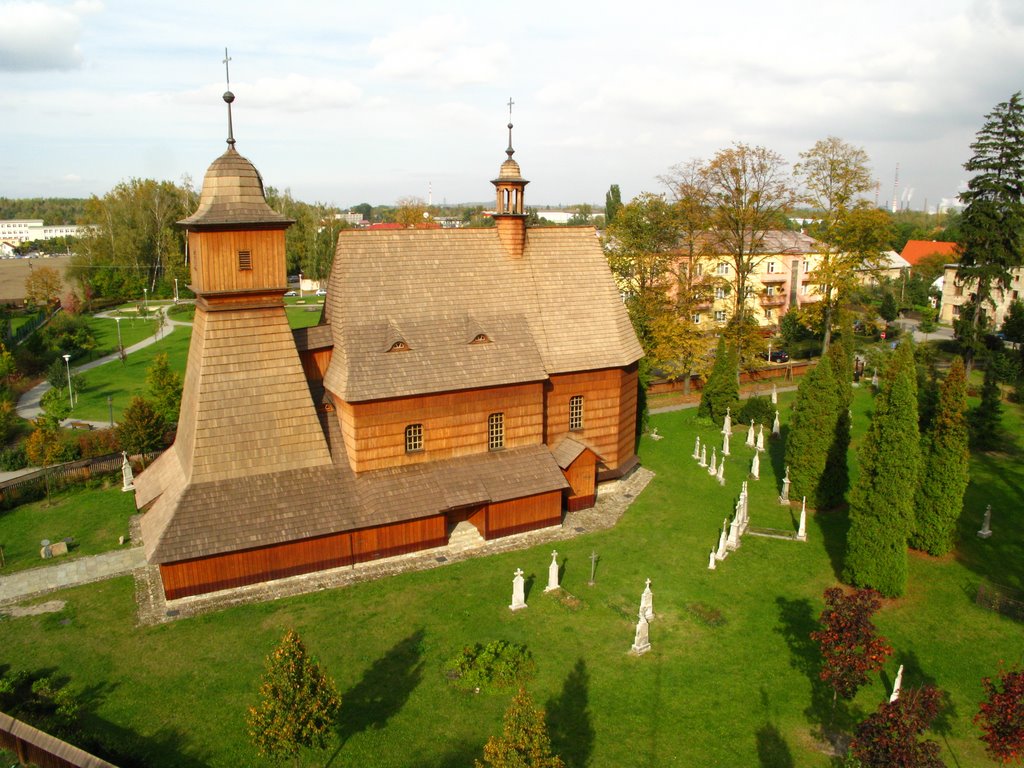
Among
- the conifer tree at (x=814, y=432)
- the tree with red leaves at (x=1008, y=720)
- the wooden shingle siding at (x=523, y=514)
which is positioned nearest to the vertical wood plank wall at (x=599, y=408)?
the wooden shingle siding at (x=523, y=514)

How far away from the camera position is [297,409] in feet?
67.9

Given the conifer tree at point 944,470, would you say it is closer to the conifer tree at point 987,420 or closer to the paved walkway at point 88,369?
the conifer tree at point 987,420

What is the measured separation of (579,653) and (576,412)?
1044cm

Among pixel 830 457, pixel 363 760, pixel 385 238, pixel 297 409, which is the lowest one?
pixel 363 760

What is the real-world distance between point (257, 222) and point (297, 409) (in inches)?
216

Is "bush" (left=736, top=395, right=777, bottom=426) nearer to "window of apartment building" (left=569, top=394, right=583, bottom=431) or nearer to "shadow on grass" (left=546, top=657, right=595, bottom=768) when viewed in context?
"window of apartment building" (left=569, top=394, right=583, bottom=431)

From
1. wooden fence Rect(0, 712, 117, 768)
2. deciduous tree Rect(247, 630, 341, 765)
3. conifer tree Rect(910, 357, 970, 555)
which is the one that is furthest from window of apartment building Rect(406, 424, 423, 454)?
conifer tree Rect(910, 357, 970, 555)

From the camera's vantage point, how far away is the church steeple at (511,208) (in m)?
25.2

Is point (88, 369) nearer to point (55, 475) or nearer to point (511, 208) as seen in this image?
point (55, 475)

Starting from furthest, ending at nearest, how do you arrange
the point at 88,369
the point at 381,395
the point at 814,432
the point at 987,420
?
1. the point at 88,369
2. the point at 987,420
3. the point at 814,432
4. the point at 381,395

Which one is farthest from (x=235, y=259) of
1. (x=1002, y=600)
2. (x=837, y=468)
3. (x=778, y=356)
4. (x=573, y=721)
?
(x=778, y=356)

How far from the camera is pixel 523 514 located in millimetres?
22719

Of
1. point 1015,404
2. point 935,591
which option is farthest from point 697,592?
point 1015,404

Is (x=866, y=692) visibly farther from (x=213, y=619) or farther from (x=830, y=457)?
(x=213, y=619)
